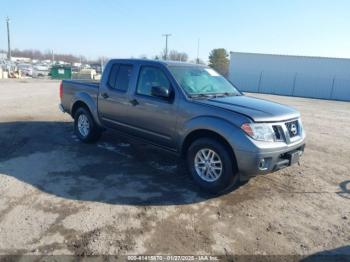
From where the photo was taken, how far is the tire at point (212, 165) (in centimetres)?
462

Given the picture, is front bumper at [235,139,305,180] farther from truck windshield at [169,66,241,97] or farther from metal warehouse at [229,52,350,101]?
metal warehouse at [229,52,350,101]

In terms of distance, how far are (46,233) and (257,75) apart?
37291 millimetres

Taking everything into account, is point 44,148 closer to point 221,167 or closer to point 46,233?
point 46,233

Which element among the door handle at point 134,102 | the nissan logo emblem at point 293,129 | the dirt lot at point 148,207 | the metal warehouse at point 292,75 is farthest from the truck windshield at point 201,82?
the metal warehouse at point 292,75

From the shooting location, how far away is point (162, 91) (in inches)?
202

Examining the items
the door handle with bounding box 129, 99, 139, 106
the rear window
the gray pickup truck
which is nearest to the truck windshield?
the gray pickup truck

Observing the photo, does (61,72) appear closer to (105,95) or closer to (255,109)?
(105,95)

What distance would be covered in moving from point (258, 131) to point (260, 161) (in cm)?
42

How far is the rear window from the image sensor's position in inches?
240

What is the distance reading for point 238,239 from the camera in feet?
12.1

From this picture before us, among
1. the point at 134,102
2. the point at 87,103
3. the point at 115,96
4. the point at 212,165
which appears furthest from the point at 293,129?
the point at 87,103

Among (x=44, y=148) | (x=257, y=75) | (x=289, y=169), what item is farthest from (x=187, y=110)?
(x=257, y=75)

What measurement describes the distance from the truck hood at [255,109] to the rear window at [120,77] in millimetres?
1825

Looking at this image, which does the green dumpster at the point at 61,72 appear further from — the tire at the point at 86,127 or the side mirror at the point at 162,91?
the side mirror at the point at 162,91
